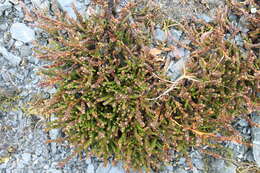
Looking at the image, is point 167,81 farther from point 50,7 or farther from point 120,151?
point 50,7

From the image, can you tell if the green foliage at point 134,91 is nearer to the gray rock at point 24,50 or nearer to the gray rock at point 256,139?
the gray rock at point 256,139

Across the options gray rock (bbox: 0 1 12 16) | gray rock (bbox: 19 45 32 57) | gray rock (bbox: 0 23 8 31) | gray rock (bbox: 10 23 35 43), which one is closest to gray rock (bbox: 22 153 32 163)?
gray rock (bbox: 19 45 32 57)

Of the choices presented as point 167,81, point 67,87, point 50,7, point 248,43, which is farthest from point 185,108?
point 50,7

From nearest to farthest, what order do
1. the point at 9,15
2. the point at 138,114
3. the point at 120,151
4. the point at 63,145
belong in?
the point at 138,114 → the point at 120,151 → the point at 63,145 → the point at 9,15

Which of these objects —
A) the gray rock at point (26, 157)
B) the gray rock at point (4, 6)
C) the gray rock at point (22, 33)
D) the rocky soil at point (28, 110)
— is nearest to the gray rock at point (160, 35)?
the rocky soil at point (28, 110)

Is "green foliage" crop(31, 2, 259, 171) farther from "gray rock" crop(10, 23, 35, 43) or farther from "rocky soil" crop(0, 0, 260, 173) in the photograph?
"gray rock" crop(10, 23, 35, 43)

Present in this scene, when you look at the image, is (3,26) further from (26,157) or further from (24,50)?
(26,157)
